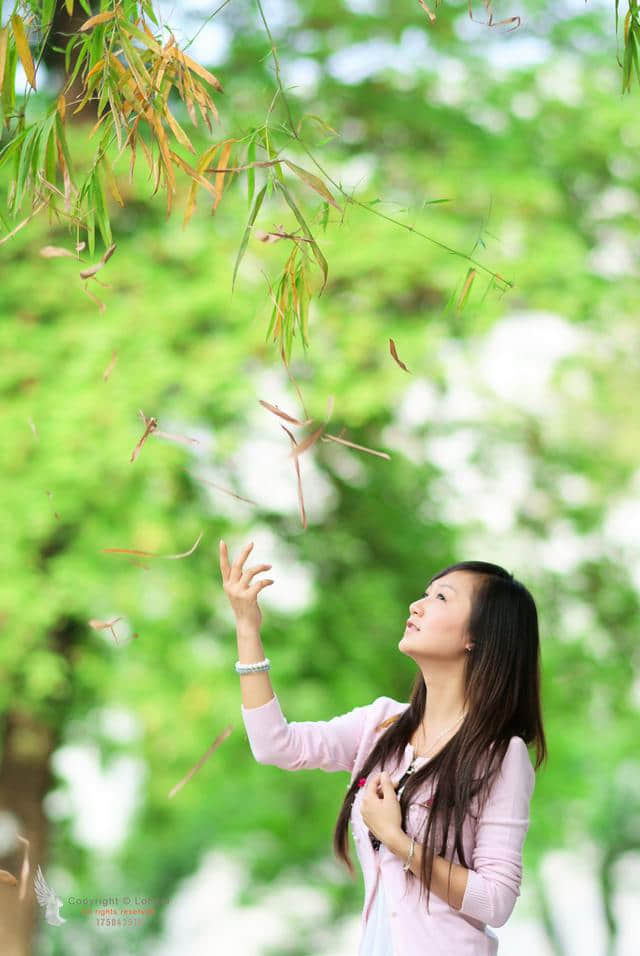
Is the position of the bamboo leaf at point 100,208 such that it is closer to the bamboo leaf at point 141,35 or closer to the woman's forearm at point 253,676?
the bamboo leaf at point 141,35

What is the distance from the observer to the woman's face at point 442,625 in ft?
4.87

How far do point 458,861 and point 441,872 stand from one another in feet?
0.19

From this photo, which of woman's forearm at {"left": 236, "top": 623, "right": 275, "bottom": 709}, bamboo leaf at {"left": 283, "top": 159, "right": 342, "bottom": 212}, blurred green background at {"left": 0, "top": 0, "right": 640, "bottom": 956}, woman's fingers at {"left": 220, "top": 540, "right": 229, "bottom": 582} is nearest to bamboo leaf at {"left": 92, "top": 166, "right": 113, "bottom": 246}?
bamboo leaf at {"left": 283, "top": 159, "right": 342, "bottom": 212}

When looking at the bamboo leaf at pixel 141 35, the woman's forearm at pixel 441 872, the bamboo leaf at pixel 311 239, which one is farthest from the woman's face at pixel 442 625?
the bamboo leaf at pixel 141 35

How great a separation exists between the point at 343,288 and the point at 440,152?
2.92ft

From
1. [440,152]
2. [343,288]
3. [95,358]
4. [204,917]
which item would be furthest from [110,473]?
[204,917]

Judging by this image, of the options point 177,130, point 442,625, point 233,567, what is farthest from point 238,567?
point 177,130

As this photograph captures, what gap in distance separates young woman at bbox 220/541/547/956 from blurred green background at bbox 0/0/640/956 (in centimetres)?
271

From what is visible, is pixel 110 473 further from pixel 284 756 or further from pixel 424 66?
pixel 284 756

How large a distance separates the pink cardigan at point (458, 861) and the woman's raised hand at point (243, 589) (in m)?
0.12

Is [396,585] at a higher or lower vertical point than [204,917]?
higher

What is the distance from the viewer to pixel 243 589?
143 centimetres

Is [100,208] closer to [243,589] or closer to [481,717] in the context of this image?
[243,589]

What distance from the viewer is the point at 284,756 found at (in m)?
1.48
